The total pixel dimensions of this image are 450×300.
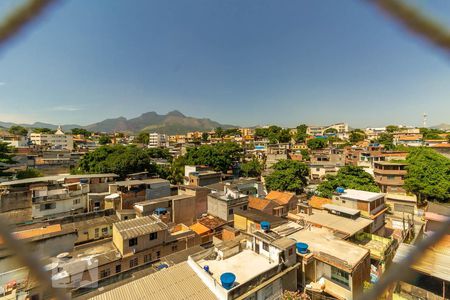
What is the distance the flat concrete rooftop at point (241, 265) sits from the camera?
22.3 feet

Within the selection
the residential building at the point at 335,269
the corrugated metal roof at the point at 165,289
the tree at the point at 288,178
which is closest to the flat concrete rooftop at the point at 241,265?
the corrugated metal roof at the point at 165,289

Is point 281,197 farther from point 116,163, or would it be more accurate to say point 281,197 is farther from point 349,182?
point 116,163

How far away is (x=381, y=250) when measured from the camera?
963cm

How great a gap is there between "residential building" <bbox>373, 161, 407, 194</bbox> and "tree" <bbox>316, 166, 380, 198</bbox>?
2.14m

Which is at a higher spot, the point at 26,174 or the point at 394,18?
the point at 394,18

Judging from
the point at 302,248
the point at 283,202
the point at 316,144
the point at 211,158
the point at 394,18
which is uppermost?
the point at 394,18

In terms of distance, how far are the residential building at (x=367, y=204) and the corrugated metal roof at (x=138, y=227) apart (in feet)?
34.1

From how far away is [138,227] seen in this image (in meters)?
10.6

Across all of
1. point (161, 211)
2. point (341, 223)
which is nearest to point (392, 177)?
point (341, 223)

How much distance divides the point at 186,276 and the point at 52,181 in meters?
16.6

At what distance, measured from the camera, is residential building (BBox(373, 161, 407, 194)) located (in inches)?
758

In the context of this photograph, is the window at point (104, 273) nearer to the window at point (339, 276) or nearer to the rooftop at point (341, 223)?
the window at point (339, 276)

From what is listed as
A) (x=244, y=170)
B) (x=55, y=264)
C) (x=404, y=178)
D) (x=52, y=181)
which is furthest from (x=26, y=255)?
(x=244, y=170)

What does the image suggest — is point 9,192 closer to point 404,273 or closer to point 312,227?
point 312,227
